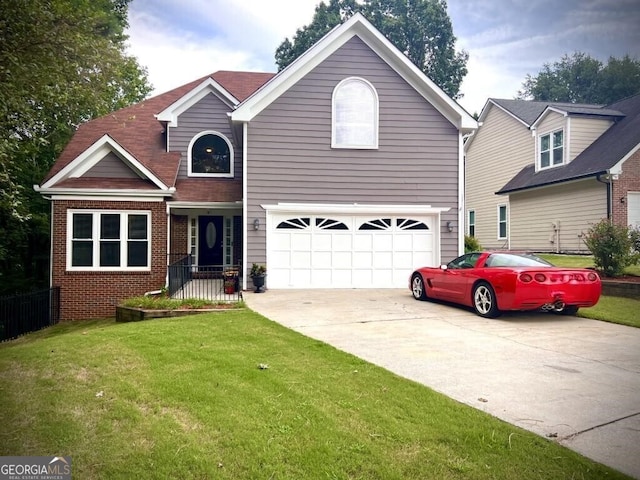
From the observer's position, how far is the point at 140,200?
41.8 feet

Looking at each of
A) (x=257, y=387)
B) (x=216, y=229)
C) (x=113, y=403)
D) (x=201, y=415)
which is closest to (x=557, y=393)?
(x=257, y=387)

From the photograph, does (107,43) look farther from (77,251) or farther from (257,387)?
(257,387)

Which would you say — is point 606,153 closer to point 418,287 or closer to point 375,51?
point 375,51

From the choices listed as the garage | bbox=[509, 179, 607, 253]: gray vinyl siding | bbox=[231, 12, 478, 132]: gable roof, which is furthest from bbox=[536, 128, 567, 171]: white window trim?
the garage

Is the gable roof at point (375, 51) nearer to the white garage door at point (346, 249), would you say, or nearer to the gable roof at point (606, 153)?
the white garage door at point (346, 249)

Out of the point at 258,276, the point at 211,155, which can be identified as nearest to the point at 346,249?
the point at 258,276

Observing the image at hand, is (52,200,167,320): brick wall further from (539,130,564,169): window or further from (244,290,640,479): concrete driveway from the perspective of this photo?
(539,130,564,169): window

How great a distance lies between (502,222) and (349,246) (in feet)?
43.4

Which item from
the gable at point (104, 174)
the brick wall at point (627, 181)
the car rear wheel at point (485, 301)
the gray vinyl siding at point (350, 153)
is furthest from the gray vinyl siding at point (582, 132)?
the gable at point (104, 174)

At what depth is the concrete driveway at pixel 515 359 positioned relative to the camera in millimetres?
3604

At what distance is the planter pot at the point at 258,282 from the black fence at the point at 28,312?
5.70 m

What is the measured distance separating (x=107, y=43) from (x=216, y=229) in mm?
8267

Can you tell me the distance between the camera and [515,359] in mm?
5578

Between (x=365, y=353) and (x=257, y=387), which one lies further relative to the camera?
(x=365, y=353)
